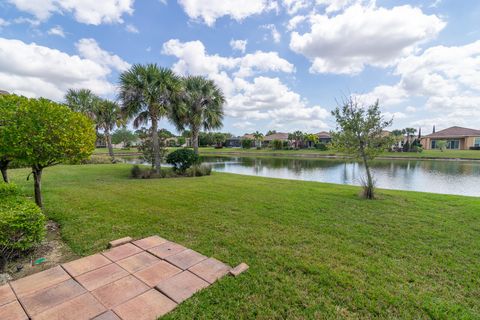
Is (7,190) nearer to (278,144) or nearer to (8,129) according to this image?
(8,129)

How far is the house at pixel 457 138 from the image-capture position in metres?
37.3

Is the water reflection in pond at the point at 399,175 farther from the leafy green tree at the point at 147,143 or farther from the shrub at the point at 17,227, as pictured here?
the shrub at the point at 17,227

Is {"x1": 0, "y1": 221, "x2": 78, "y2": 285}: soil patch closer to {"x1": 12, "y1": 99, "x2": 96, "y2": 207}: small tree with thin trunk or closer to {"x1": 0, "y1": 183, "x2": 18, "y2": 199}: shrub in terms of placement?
{"x1": 0, "y1": 183, "x2": 18, "y2": 199}: shrub

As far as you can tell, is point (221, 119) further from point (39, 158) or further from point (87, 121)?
point (39, 158)

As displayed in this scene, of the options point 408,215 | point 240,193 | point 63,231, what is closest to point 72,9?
point 63,231

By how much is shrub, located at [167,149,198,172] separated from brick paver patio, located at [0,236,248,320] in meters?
8.19

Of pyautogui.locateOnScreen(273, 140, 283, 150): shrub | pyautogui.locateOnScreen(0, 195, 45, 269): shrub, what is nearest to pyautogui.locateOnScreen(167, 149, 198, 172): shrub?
pyautogui.locateOnScreen(0, 195, 45, 269): shrub

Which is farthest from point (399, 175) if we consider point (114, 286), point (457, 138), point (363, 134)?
point (457, 138)

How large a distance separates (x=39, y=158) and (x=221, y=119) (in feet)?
38.5

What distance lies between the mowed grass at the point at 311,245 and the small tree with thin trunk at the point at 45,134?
47.6 inches

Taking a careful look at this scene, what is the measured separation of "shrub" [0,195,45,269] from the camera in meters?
2.34

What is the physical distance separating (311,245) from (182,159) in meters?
8.87

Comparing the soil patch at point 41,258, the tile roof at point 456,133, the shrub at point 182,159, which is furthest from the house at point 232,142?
the soil patch at point 41,258

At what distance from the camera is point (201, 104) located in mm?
14031
